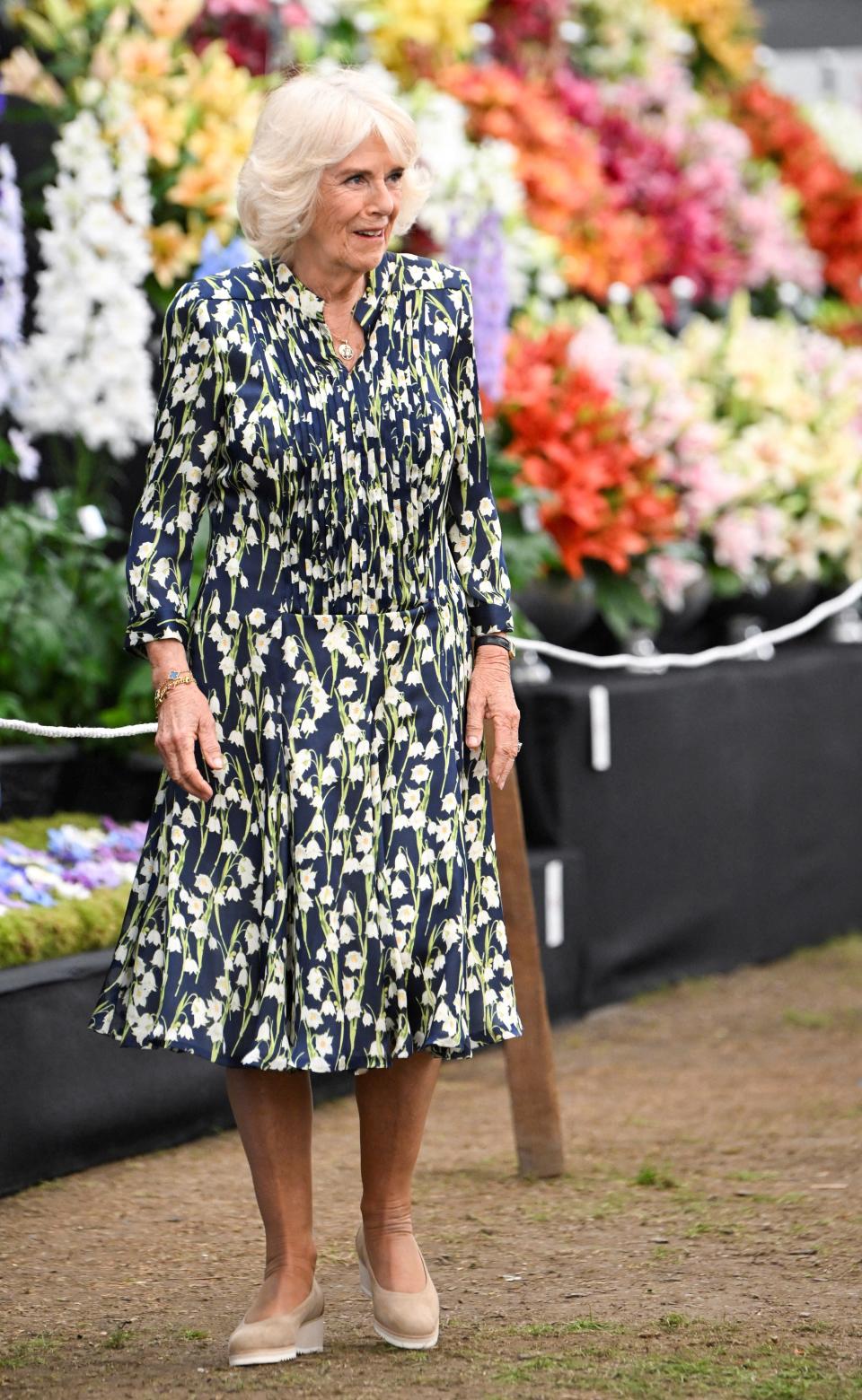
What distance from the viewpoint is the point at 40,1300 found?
2.77 m

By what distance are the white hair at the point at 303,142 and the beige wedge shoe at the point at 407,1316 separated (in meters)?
1.22

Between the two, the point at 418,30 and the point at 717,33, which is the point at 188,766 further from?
the point at 717,33

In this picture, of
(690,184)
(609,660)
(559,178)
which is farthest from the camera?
(690,184)

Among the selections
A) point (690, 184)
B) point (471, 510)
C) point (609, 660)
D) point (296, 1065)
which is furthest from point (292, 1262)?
point (690, 184)

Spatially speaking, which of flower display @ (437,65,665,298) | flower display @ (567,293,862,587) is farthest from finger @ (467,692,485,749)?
flower display @ (437,65,665,298)

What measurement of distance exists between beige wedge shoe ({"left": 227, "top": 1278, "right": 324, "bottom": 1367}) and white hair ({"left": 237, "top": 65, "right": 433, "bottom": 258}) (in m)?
1.22

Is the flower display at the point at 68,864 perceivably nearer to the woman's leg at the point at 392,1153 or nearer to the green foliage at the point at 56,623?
the green foliage at the point at 56,623

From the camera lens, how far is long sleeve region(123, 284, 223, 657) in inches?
94.7

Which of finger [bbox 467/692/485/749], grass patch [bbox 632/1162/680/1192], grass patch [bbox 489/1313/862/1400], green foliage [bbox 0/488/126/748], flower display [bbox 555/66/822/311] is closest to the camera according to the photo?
grass patch [bbox 489/1313/862/1400]

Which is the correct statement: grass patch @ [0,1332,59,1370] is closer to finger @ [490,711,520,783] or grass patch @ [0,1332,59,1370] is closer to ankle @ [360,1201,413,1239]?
ankle @ [360,1201,413,1239]

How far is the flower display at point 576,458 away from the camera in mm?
4777

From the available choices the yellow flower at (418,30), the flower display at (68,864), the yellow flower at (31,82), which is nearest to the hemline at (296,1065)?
the flower display at (68,864)

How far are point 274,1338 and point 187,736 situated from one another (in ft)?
2.27

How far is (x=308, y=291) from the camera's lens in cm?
247
